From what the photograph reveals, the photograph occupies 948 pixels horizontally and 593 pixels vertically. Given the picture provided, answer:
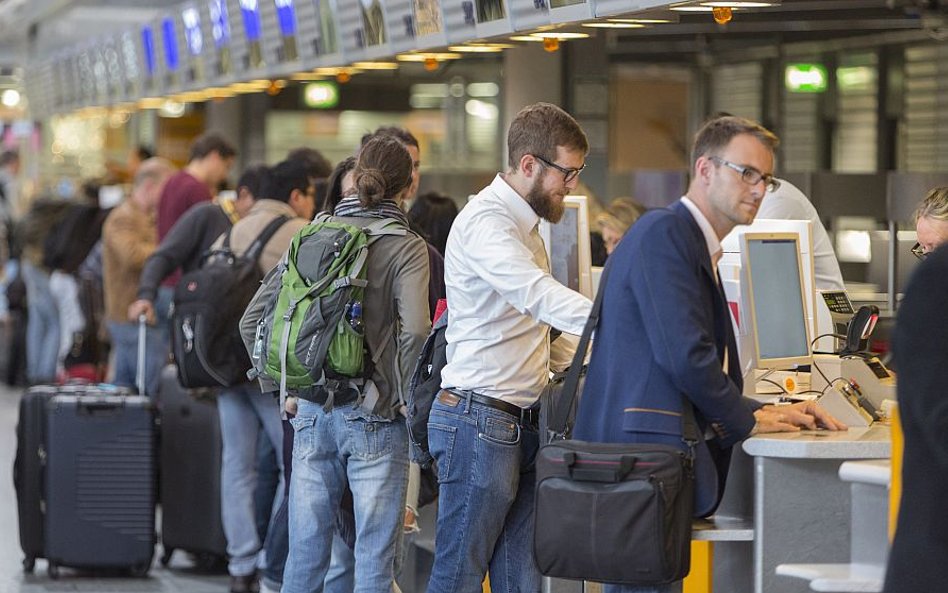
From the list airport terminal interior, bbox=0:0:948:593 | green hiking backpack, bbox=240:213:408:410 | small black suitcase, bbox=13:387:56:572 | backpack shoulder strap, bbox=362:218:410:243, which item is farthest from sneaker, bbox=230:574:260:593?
backpack shoulder strap, bbox=362:218:410:243

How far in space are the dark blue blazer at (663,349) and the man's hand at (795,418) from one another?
0.69ft

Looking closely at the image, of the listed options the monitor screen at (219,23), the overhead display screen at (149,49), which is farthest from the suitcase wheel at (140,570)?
the overhead display screen at (149,49)

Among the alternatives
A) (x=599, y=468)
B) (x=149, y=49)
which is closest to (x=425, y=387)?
(x=599, y=468)

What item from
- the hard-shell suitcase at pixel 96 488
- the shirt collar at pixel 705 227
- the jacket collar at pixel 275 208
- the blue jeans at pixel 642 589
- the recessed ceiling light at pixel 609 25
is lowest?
the hard-shell suitcase at pixel 96 488

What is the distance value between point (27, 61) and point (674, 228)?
1795 centimetres

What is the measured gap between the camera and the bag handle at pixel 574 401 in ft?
11.3

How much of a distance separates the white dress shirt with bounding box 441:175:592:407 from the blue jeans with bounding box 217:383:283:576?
2014 millimetres

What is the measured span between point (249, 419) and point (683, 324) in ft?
9.80

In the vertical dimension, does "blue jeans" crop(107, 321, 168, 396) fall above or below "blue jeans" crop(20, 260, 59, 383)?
above

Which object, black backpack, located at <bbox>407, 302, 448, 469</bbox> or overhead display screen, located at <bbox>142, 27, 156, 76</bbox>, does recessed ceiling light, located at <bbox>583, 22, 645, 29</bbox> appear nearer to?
black backpack, located at <bbox>407, 302, 448, 469</bbox>

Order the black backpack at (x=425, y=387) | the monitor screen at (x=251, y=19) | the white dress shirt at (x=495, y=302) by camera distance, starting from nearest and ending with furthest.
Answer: the white dress shirt at (x=495, y=302) < the black backpack at (x=425, y=387) < the monitor screen at (x=251, y=19)

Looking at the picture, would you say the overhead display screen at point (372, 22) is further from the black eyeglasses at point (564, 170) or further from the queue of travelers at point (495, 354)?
the black eyeglasses at point (564, 170)

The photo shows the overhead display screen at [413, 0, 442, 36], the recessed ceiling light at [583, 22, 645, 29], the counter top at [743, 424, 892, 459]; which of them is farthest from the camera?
the overhead display screen at [413, 0, 442, 36]

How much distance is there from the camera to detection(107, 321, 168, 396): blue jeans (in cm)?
838
